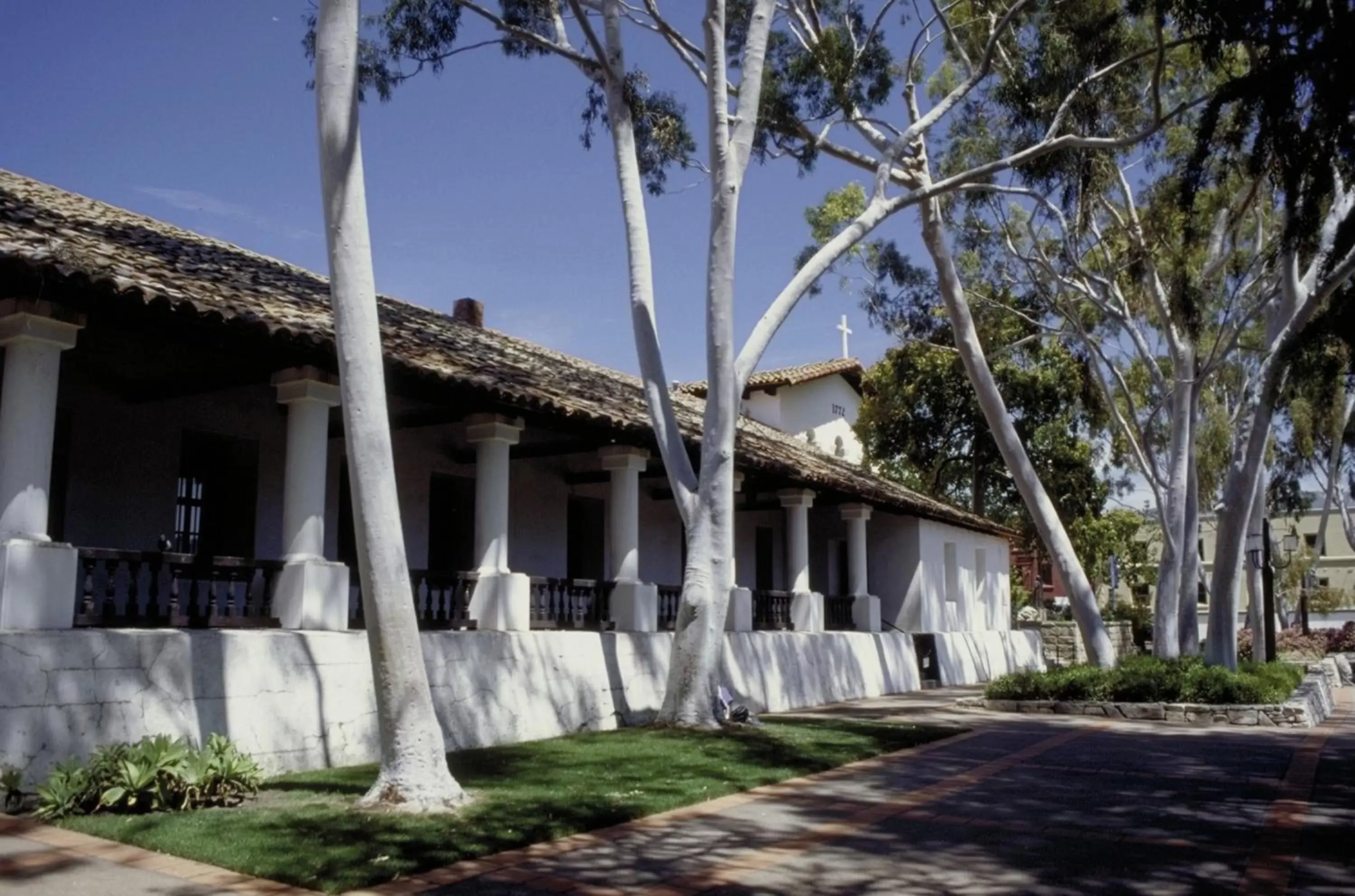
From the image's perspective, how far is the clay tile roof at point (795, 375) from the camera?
28.8 m

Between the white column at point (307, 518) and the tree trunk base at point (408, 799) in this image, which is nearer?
the tree trunk base at point (408, 799)

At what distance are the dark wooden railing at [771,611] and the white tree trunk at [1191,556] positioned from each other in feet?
19.1

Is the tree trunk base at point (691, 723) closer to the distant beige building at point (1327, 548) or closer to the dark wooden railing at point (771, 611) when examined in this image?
the dark wooden railing at point (771, 611)

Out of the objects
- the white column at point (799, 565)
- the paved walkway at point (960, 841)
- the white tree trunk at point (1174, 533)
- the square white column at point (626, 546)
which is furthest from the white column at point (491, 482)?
the white tree trunk at point (1174, 533)

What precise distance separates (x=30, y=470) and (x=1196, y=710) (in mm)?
12771

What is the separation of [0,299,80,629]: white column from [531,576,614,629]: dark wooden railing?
5.28 metres

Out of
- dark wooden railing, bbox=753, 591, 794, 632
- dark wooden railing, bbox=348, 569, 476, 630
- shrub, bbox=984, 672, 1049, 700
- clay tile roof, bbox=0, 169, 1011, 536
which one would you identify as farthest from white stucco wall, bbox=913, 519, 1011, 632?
dark wooden railing, bbox=348, 569, 476, 630

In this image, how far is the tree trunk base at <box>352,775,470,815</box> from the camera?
23.7ft

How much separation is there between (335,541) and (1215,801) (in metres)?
9.10

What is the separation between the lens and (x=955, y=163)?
18.4m

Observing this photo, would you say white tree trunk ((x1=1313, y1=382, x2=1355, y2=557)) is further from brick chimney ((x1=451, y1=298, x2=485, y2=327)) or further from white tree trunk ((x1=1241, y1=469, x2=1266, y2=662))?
brick chimney ((x1=451, y1=298, x2=485, y2=327))

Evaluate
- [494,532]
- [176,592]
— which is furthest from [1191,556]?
[176,592]

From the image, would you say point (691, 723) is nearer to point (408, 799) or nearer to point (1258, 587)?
point (408, 799)

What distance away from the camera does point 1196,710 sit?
1431 centimetres
